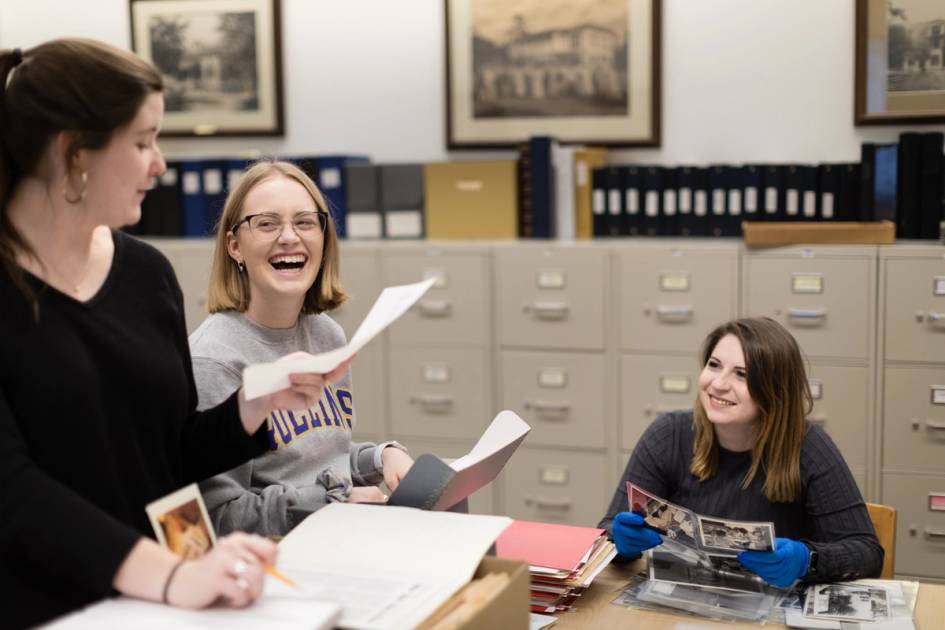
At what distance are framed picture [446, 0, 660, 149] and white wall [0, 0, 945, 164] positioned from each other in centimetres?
8

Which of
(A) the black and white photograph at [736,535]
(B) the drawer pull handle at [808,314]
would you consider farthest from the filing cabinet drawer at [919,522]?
(A) the black and white photograph at [736,535]

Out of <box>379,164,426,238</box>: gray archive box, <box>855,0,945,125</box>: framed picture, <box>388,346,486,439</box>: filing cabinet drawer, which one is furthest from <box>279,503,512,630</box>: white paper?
<box>855,0,945,125</box>: framed picture

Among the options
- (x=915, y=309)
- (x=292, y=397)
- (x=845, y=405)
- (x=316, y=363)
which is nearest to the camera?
(x=316, y=363)

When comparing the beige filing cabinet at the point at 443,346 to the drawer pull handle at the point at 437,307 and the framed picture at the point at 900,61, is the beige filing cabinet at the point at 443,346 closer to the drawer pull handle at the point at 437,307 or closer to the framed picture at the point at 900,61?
the drawer pull handle at the point at 437,307

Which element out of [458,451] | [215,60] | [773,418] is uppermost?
[215,60]

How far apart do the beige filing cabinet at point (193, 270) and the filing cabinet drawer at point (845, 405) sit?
2376 millimetres

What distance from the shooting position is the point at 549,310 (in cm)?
394

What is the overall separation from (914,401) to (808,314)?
0.45 meters

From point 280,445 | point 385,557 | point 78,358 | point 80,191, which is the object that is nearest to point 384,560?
point 385,557

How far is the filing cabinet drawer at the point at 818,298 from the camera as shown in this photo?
359 cm

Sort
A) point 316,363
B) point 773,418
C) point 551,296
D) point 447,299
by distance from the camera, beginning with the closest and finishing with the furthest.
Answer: point 316,363 → point 773,418 → point 551,296 → point 447,299

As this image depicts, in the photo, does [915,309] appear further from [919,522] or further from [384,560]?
[384,560]

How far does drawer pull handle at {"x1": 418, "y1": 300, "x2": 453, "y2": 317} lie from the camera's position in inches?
160

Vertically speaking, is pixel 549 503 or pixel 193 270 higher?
pixel 193 270
